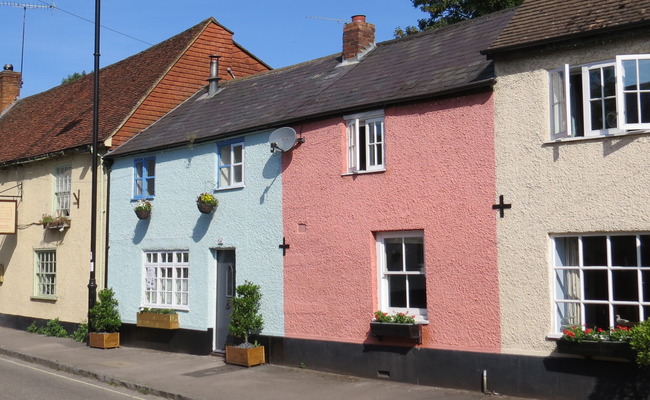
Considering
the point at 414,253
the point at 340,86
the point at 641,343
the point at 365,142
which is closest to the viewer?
the point at 641,343

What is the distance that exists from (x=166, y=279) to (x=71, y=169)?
17.2ft

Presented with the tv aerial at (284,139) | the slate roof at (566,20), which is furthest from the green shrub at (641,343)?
the tv aerial at (284,139)

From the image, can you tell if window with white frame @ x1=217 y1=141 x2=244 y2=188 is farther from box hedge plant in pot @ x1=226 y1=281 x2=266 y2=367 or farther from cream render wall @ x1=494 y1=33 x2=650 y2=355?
cream render wall @ x1=494 y1=33 x2=650 y2=355

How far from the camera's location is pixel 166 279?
17719 millimetres

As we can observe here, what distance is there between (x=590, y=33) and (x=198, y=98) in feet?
42.3

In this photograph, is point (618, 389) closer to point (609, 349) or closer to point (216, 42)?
point (609, 349)

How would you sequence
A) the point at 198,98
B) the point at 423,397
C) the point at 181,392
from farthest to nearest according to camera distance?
1. the point at 198,98
2. the point at 181,392
3. the point at 423,397

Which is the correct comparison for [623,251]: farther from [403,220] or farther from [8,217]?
[8,217]

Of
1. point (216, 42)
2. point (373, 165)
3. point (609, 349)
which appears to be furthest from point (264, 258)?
point (216, 42)

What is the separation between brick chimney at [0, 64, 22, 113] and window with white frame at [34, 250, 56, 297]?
1056 cm

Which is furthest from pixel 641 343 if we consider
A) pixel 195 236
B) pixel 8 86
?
pixel 8 86

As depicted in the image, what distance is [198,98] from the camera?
2123cm

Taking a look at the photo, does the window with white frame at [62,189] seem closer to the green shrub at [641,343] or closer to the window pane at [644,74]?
the window pane at [644,74]

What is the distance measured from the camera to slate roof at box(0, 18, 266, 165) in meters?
21.0
